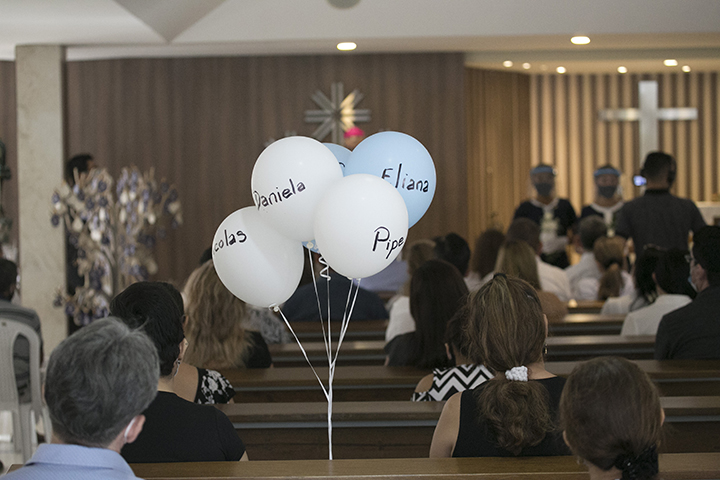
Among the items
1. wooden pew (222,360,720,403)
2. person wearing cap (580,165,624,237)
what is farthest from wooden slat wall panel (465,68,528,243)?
wooden pew (222,360,720,403)

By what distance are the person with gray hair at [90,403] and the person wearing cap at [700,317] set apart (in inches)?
98.4

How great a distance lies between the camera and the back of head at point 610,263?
16.4ft

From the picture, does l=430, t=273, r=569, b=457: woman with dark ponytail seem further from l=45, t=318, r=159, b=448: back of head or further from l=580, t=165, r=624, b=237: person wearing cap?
l=580, t=165, r=624, b=237: person wearing cap

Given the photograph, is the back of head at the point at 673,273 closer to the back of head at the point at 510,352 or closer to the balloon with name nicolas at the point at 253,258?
the back of head at the point at 510,352

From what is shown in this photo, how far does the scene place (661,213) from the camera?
5.31 m

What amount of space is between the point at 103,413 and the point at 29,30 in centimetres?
536

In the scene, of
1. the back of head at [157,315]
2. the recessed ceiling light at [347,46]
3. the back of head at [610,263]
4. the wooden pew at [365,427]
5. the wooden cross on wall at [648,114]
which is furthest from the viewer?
the wooden cross on wall at [648,114]

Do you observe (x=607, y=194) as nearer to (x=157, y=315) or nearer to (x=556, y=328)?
(x=556, y=328)

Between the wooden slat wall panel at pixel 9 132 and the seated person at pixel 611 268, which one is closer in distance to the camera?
the seated person at pixel 611 268

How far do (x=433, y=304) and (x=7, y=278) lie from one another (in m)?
2.32

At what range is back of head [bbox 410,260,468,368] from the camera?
9.92ft

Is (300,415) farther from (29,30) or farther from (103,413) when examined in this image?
(29,30)

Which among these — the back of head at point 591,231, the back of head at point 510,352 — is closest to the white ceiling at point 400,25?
the back of head at point 591,231

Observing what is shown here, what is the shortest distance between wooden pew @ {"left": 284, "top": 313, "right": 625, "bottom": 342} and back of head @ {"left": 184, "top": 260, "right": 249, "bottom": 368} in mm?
1072
